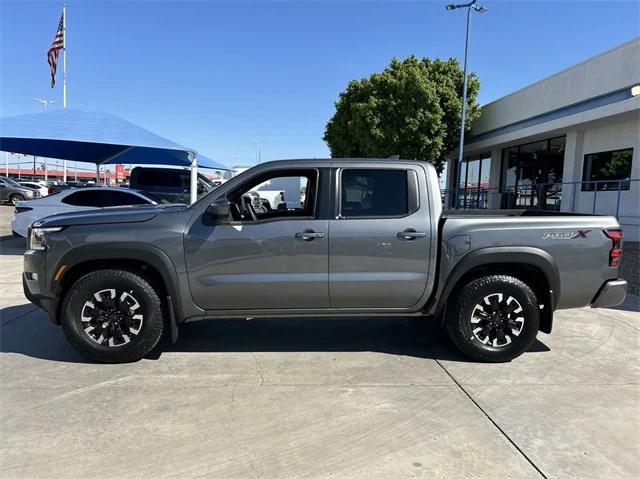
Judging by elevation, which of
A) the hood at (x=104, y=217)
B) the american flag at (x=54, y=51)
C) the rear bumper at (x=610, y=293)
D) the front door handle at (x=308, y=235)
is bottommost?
the rear bumper at (x=610, y=293)

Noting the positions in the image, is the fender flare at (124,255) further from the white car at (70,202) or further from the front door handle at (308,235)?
the white car at (70,202)

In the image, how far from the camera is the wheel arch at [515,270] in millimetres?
4309

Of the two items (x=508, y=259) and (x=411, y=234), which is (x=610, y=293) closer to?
(x=508, y=259)

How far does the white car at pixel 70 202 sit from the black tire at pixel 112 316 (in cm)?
650

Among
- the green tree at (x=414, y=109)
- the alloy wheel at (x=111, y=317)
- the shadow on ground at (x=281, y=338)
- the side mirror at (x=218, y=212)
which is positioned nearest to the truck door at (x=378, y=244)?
the shadow on ground at (x=281, y=338)

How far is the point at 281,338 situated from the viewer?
16.9ft

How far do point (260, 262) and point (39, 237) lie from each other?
204cm

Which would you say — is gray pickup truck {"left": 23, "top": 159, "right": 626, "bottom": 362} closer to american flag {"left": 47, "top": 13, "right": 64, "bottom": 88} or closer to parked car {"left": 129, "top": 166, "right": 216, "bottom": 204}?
parked car {"left": 129, "top": 166, "right": 216, "bottom": 204}

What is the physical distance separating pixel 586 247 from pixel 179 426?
12.5 feet

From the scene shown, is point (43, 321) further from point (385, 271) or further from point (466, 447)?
point (466, 447)

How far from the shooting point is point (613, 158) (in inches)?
584

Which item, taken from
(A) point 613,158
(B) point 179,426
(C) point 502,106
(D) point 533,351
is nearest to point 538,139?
(C) point 502,106

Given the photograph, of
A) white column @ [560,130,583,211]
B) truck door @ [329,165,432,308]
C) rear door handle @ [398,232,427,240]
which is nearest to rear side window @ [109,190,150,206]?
truck door @ [329,165,432,308]

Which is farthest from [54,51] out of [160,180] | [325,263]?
[325,263]
